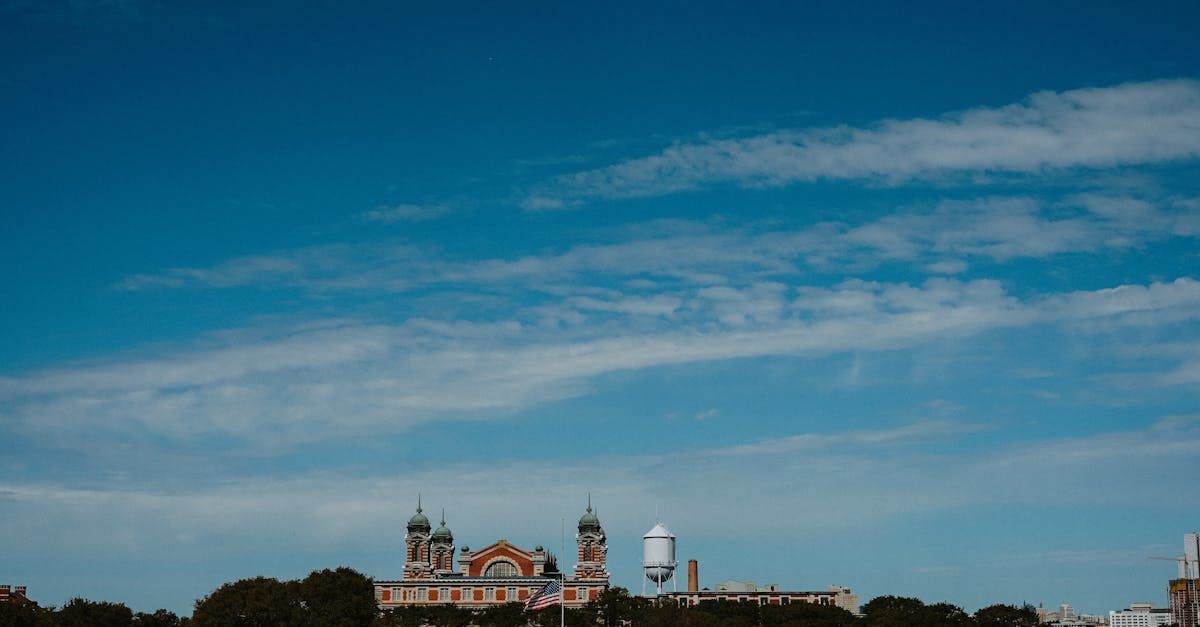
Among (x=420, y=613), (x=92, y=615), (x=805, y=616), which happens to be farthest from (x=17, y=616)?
(x=805, y=616)

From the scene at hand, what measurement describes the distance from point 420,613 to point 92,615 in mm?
49346

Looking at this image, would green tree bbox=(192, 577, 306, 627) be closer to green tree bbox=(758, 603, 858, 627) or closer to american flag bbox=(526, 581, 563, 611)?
american flag bbox=(526, 581, 563, 611)

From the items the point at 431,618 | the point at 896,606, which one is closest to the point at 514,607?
the point at 431,618

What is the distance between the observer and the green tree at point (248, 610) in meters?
152

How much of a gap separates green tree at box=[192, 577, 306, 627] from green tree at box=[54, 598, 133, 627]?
25.0ft

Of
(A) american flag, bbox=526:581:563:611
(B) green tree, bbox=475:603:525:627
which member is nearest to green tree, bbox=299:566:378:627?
(B) green tree, bbox=475:603:525:627

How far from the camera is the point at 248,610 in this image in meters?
152

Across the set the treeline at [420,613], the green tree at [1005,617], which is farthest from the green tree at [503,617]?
the green tree at [1005,617]

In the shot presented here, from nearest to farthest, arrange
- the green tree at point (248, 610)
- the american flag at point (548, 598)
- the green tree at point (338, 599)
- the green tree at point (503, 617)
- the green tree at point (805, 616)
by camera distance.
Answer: the american flag at point (548, 598), the green tree at point (248, 610), the green tree at point (338, 599), the green tree at point (805, 616), the green tree at point (503, 617)

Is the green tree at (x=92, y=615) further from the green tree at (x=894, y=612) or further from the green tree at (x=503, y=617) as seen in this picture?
the green tree at (x=894, y=612)

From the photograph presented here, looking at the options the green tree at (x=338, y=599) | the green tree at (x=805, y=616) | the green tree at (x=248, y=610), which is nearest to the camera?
the green tree at (x=248, y=610)

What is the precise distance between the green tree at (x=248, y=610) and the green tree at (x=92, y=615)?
763 centimetres

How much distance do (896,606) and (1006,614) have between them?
13541mm

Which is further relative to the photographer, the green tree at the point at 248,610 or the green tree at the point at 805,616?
the green tree at the point at 805,616
